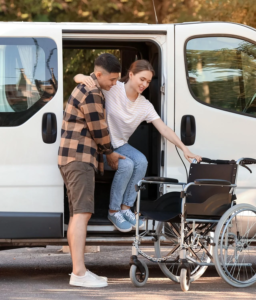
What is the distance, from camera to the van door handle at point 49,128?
578cm

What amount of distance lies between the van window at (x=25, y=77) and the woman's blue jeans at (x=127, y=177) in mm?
828

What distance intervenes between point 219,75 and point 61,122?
142cm

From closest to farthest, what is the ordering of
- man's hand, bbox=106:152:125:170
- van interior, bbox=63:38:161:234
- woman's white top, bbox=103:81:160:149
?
man's hand, bbox=106:152:125:170 → woman's white top, bbox=103:81:160:149 → van interior, bbox=63:38:161:234

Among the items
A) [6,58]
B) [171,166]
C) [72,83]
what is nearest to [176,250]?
[171,166]

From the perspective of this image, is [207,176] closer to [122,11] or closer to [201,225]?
[201,225]

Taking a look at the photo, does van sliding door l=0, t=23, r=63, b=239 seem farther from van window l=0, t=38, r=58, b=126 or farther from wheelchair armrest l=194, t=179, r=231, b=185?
wheelchair armrest l=194, t=179, r=231, b=185

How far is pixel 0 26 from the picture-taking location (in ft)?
19.1

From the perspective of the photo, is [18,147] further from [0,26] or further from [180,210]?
[180,210]

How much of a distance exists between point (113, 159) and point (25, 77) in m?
1.01

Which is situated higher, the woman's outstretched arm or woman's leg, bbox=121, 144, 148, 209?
the woman's outstretched arm

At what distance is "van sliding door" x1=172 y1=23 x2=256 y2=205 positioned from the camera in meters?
5.91

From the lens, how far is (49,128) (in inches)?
227

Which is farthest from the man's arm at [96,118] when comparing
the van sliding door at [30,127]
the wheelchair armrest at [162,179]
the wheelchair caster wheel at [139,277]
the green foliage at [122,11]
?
the green foliage at [122,11]

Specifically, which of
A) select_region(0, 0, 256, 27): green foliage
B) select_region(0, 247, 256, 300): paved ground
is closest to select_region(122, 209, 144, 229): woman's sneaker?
select_region(0, 247, 256, 300): paved ground
